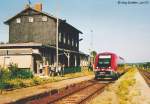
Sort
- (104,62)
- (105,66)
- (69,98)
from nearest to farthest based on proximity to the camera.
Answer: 1. (69,98)
2. (105,66)
3. (104,62)

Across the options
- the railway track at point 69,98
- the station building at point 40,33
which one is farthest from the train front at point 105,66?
the railway track at point 69,98

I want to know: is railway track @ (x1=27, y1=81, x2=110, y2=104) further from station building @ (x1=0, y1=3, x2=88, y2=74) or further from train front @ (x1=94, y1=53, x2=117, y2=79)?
station building @ (x1=0, y1=3, x2=88, y2=74)

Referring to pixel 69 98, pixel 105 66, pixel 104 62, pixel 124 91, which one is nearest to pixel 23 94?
pixel 69 98

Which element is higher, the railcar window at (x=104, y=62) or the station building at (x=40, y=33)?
the station building at (x=40, y=33)

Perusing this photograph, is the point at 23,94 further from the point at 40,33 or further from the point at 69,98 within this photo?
the point at 40,33

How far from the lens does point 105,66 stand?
33.2 meters

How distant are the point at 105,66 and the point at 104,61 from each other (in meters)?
0.62

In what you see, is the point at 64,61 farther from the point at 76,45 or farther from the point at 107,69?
the point at 107,69

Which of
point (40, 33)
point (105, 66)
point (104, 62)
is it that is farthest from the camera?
point (40, 33)

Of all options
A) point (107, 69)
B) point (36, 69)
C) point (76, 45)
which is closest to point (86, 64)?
point (76, 45)

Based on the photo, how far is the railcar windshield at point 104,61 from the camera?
33234mm

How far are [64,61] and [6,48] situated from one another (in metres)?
12.5

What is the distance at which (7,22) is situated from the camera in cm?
4881

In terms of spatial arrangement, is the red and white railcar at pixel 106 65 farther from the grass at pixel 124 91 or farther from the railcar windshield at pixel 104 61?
the grass at pixel 124 91
